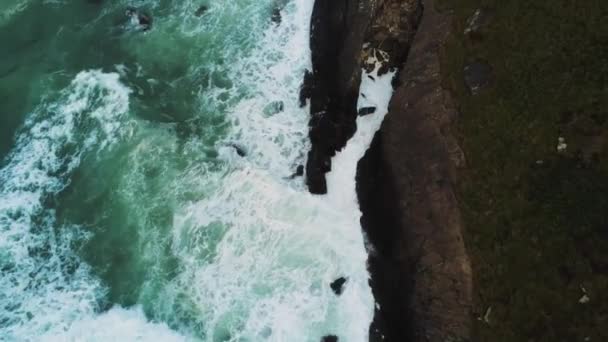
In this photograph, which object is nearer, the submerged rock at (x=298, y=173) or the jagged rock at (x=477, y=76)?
the jagged rock at (x=477, y=76)

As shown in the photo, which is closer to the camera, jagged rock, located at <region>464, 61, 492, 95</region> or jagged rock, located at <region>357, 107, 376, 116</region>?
jagged rock, located at <region>464, 61, 492, 95</region>

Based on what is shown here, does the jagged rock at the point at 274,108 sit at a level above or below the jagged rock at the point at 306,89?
below

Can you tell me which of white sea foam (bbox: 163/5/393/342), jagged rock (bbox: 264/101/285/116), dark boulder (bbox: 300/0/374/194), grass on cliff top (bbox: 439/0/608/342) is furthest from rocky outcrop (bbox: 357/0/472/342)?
jagged rock (bbox: 264/101/285/116)

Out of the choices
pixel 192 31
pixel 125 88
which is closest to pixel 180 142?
pixel 125 88

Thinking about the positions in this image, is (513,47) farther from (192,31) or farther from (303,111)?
(192,31)

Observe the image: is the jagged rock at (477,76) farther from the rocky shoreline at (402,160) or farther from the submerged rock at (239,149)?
the submerged rock at (239,149)

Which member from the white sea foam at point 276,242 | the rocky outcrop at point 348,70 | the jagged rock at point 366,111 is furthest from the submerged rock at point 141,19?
the jagged rock at point 366,111

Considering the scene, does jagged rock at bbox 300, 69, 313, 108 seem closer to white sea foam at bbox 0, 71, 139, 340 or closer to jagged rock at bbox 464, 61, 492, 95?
jagged rock at bbox 464, 61, 492, 95
